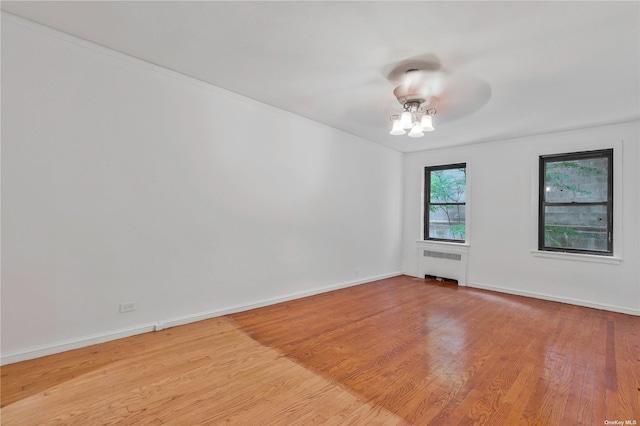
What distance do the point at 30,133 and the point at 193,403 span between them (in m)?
2.39

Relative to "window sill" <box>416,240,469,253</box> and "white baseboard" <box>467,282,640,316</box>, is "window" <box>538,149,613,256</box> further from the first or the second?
"window sill" <box>416,240,469,253</box>

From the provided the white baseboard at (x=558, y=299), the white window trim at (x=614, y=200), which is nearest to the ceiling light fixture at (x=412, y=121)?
the white window trim at (x=614, y=200)

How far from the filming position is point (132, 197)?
280 centimetres

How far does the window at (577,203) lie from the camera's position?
14.0ft

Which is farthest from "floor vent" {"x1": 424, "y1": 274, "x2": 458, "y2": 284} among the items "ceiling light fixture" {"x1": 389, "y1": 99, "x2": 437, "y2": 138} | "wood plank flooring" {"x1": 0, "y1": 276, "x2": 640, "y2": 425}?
"ceiling light fixture" {"x1": 389, "y1": 99, "x2": 437, "y2": 138}

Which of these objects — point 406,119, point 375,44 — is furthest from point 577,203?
point 375,44

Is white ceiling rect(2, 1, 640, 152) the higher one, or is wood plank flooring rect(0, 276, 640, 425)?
white ceiling rect(2, 1, 640, 152)

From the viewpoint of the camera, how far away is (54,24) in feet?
7.68

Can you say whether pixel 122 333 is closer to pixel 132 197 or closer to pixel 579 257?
pixel 132 197

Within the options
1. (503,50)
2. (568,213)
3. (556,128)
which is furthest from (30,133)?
(568,213)

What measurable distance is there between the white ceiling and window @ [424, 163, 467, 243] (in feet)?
7.02

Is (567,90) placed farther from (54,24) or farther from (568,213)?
(54,24)

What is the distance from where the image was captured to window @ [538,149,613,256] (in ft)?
14.0

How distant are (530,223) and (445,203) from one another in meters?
1.48
